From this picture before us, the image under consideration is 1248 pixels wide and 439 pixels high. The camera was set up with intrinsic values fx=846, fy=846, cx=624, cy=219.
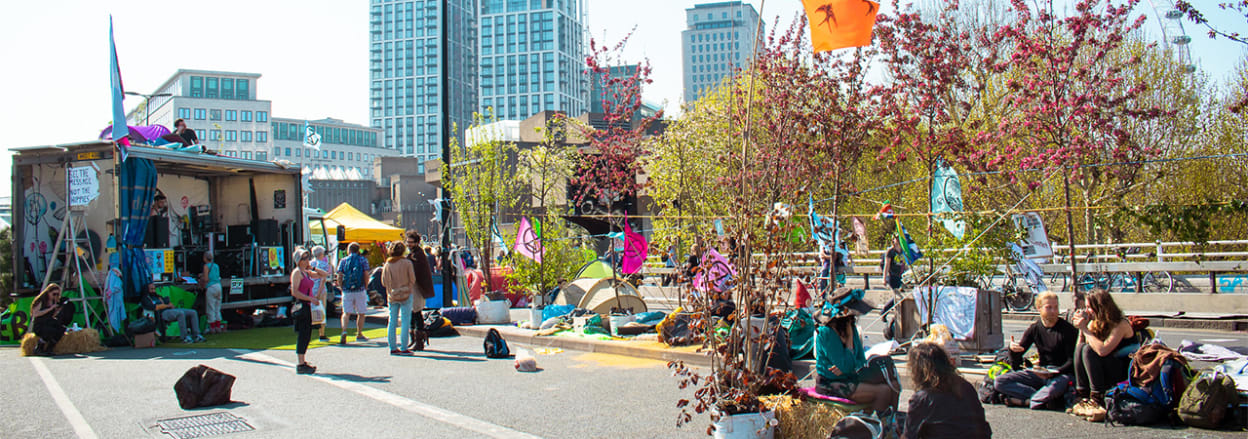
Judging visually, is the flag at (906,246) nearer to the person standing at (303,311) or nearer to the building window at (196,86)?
the person standing at (303,311)

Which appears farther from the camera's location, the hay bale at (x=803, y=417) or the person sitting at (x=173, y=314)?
the person sitting at (x=173, y=314)

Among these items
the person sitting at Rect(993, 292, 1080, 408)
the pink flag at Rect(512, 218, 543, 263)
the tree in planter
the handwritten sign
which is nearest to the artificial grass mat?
the handwritten sign

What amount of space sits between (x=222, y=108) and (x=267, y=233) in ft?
448

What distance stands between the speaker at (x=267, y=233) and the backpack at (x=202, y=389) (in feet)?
34.2

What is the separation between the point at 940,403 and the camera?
16.1 feet

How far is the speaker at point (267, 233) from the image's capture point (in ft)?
59.1

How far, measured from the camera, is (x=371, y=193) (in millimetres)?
114125

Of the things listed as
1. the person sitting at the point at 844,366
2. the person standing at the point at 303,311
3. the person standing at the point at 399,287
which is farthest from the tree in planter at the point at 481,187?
the person sitting at the point at 844,366

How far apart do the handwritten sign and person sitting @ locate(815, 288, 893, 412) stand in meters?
12.5

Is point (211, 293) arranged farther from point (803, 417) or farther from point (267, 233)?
point (803, 417)

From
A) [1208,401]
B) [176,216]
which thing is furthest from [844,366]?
[176,216]

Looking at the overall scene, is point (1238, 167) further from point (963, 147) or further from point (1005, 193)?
point (963, 147)

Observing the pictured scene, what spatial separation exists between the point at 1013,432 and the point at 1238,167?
24.1 m

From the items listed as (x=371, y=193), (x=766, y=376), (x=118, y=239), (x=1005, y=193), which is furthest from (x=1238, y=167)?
(x=371, y=193)
